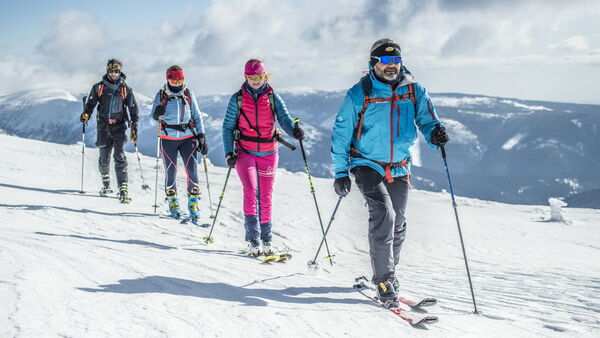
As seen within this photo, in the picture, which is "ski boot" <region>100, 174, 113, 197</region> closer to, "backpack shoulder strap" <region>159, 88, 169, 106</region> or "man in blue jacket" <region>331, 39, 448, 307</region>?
"backpack shoulder strap" <region>159, 88, 169, 106</region>

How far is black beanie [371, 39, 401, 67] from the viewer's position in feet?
15.1

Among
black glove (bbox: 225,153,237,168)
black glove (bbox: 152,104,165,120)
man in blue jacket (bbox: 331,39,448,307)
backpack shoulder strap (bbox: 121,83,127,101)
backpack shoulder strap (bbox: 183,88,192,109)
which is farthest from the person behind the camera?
backpack shoulder strap (bbox: 121,83,127,101)

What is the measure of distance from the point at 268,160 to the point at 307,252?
287 cm

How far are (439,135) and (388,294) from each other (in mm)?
1742

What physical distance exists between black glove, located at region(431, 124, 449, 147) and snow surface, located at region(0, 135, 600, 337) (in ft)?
5.83

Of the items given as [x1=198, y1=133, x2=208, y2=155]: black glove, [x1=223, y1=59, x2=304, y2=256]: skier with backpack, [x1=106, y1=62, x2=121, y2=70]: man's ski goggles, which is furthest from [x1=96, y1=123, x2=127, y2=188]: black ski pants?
[x1=223, y1=59, x2=304, y2=256]: skier with backpack

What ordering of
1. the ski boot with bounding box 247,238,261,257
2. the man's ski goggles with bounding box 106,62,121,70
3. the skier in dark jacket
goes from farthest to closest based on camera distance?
the skier in dark jacket → the man's ski goggles with bounding box 106,62,121,70 → the ski boot with bounding box 247,238,261,257

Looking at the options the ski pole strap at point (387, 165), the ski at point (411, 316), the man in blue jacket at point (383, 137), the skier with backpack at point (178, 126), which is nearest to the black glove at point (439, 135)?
the man in blue jacket at point (383, 137)

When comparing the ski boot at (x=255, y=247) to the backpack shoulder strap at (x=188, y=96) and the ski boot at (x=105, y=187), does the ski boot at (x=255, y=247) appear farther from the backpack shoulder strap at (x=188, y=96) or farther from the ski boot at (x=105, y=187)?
the ski boot at (x=105, y=187)

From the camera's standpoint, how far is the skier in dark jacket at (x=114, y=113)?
987cm

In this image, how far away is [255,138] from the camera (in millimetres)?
6434

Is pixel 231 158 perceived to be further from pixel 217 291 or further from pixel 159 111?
pixel 159 111

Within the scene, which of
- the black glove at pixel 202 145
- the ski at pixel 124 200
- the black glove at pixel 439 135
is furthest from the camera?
the ski at pixel 124 200

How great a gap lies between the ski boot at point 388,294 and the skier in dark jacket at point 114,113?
7346 mm
